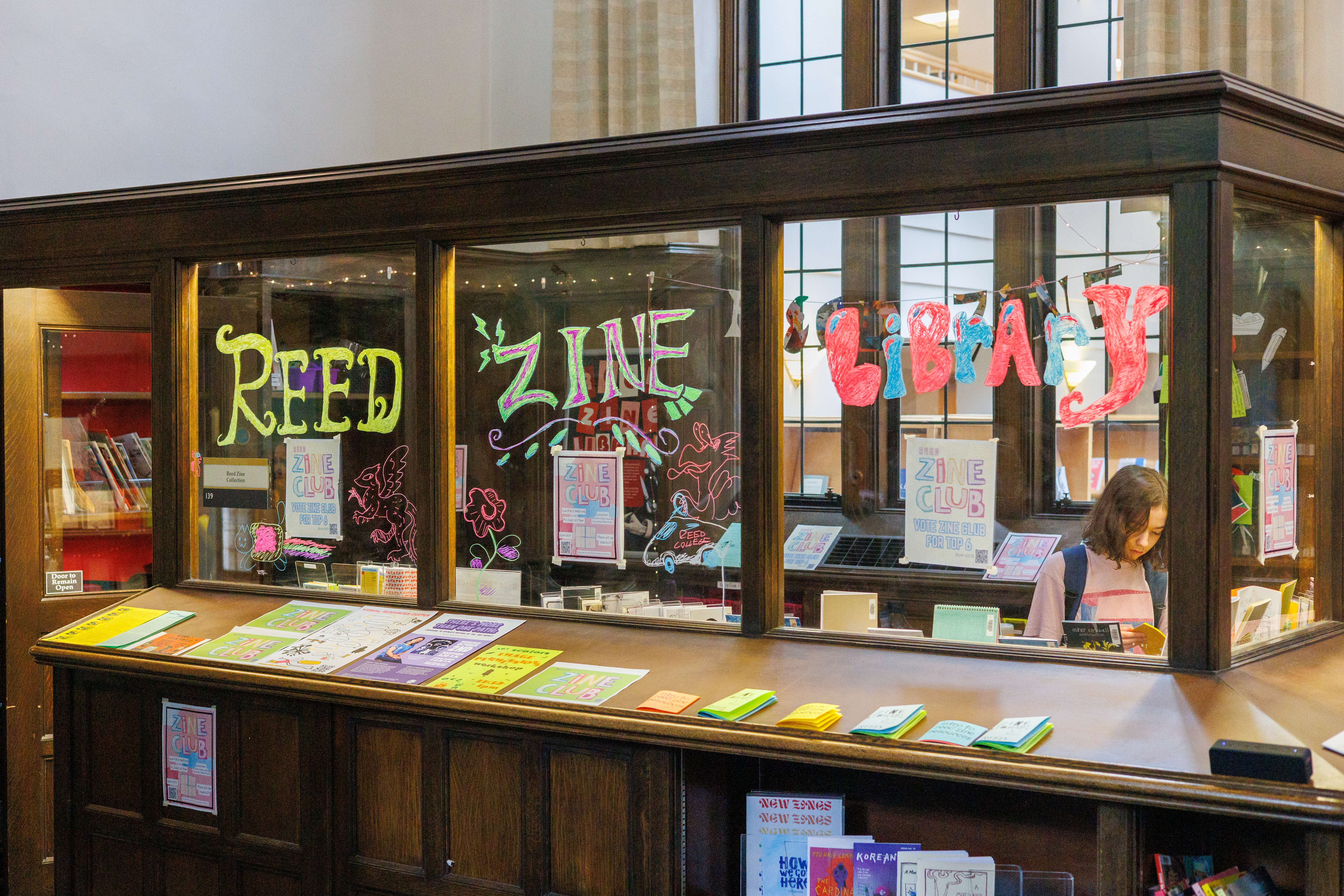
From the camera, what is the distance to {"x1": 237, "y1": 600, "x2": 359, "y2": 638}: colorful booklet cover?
125 inches

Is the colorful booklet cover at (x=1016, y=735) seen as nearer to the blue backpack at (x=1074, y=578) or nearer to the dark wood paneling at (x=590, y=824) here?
the blue backpack at (x=1074, y=578)

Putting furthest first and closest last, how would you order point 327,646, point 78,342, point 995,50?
1. point 995,50
2. point 78,342
3. point 327,646

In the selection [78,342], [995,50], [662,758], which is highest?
[995,50]

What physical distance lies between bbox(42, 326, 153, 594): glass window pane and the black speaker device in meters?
3.48

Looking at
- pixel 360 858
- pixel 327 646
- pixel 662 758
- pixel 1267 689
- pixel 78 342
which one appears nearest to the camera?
pixel 1267 689

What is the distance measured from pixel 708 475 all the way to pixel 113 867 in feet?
7.17

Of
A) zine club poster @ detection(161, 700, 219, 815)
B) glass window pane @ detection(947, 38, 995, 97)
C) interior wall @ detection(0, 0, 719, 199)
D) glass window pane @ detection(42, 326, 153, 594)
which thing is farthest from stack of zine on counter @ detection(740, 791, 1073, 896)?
glass window pane @ detection(947, 38, 995, 97)

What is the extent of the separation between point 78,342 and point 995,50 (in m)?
3.81

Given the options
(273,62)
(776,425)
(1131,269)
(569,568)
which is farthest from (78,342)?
(1131,269)

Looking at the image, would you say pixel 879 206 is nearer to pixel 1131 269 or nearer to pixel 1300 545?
pixel 1131 269

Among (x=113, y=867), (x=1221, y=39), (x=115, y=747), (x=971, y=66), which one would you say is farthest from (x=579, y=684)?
(x=971, y=66)

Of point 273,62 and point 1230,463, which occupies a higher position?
point 273,62

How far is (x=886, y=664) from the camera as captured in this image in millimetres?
2564

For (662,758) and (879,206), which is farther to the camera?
(879,206)
